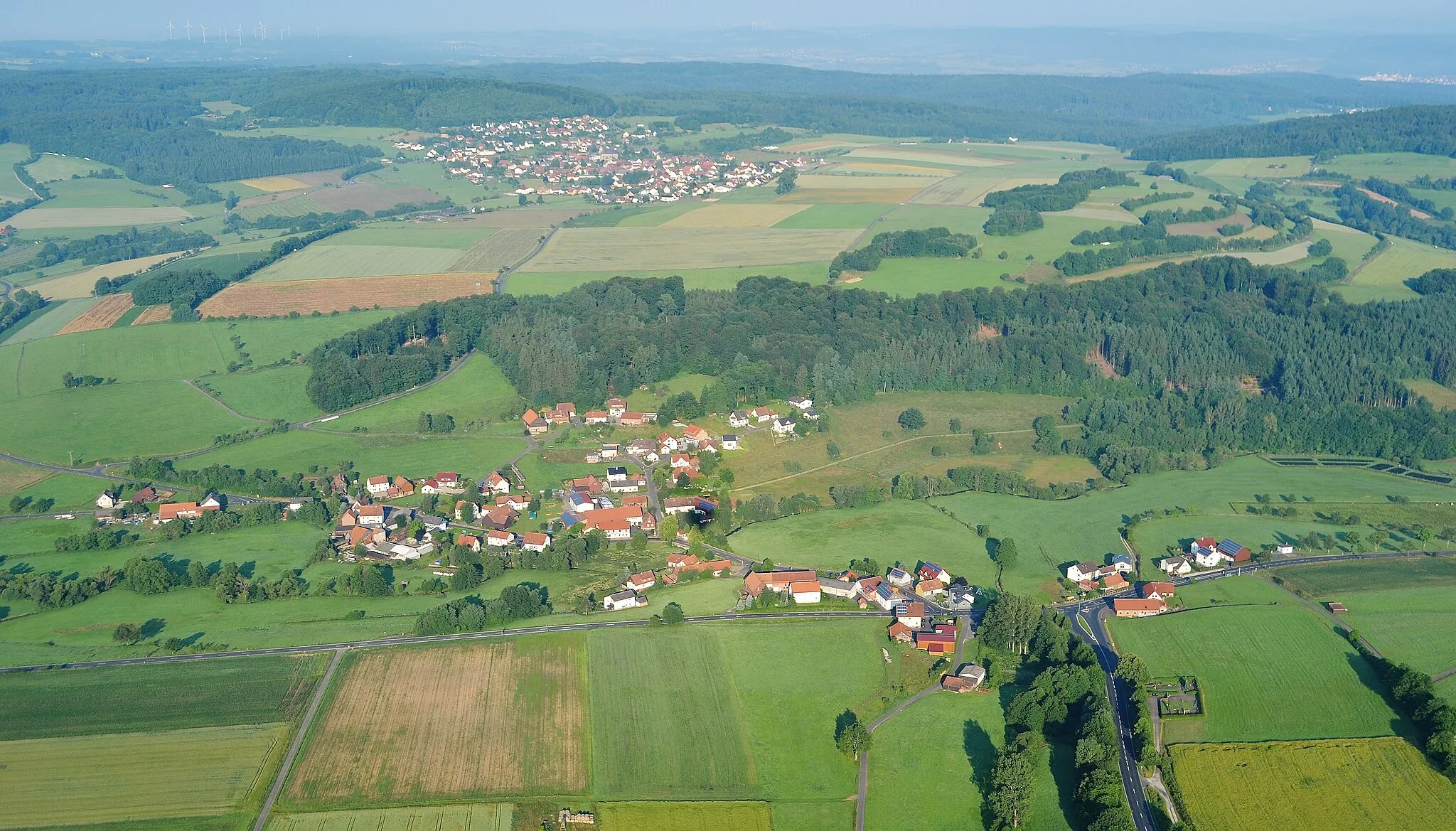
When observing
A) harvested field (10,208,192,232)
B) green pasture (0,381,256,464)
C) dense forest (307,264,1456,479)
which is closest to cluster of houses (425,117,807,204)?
harvested field (10,208,192,232)

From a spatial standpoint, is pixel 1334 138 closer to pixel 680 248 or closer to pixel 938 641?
pixel 680 248

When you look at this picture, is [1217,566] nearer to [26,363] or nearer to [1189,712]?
[1189,712]

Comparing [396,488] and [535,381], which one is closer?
Answer: [396,488]

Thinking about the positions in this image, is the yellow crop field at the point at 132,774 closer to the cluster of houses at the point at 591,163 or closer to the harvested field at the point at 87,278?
the harvested field at the point at 87,278

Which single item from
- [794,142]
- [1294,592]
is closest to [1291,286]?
[1294,592]

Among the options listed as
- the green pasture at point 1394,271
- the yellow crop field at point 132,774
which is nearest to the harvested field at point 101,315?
the yellow crop field at point 132,774

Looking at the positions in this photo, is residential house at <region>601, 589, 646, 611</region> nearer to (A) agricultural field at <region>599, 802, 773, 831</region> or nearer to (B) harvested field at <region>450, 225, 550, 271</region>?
(A) agricultural field at <region>599, 802, 773, 831</region>

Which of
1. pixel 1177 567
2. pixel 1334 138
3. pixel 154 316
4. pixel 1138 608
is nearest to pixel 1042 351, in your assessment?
pixel 1177 567
